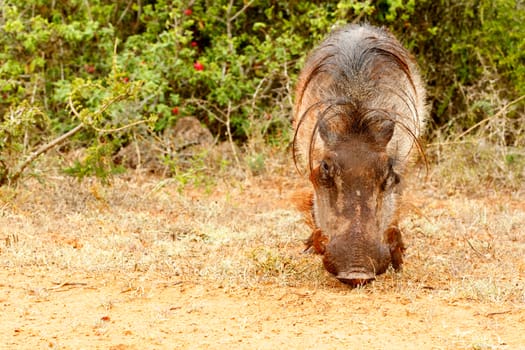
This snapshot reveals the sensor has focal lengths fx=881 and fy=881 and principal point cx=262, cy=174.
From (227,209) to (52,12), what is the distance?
3.26 metres

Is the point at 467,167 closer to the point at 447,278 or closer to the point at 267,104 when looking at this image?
the point at 267,104

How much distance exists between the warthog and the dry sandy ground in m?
0.19

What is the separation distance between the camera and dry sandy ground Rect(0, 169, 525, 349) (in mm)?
3818

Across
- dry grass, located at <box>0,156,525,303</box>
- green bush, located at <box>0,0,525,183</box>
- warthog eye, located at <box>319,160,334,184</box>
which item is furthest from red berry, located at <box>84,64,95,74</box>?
warthog eye, located at <box>319,160,334,184</box>

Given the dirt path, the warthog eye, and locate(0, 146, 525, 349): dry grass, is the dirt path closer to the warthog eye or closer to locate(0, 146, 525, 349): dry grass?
locate(0, 146, 525, 349): dry grass

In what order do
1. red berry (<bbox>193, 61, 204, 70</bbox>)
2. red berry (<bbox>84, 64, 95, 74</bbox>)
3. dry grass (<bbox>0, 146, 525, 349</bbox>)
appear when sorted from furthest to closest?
red berry (<bbox>84, 64, 95, 74</bbox>)
red berry (<bbox>193, 61, 204, 70</bbox>)
dry grass (<bbox>0, 146, 525, 349</bbox>)

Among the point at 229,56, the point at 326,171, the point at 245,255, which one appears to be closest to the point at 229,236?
the point at 245,255

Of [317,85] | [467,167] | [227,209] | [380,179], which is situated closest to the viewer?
[380,179]

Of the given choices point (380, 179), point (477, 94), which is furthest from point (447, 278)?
point (477, 94)

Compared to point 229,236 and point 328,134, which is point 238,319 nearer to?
point 328,134

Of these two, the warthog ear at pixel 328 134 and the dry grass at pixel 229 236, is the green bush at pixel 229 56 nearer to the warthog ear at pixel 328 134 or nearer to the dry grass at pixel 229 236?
the dry grass at pixel 229 236

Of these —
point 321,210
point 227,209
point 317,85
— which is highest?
point 317,85

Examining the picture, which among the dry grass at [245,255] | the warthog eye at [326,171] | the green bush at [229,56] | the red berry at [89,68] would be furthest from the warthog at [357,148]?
the red berry at [89,68]

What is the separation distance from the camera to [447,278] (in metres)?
4.91
